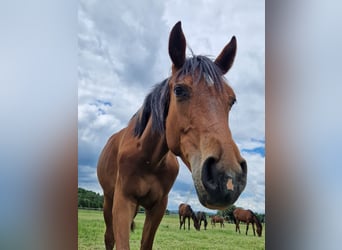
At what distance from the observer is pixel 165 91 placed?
1.73 metres

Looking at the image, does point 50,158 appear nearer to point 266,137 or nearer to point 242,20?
point 266,137

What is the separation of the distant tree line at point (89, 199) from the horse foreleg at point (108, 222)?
1.2 inches

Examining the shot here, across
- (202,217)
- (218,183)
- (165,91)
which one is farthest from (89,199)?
(218,183)

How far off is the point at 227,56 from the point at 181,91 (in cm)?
35

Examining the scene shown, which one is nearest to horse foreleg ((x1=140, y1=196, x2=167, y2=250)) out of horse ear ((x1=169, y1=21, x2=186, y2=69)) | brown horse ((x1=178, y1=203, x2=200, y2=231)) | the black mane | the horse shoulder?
brown horse ((x1=178, y1=203, x2=200, y2=231))

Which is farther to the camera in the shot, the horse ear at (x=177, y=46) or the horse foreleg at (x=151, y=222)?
the horse foreleg at (x=151, y=222)

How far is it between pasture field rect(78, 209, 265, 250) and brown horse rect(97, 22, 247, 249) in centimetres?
5

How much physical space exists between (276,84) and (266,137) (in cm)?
29

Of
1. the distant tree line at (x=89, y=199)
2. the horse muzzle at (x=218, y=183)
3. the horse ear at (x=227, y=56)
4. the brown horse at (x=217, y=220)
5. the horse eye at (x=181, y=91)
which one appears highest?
the horse ear at (x=227, y=56)

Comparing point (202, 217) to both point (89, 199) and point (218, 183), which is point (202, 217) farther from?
point (218, 183)

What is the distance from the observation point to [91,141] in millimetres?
2088

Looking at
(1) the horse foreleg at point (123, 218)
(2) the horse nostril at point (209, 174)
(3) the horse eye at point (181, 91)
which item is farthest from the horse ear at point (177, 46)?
(1) the horse foreleg at point (123, 218)

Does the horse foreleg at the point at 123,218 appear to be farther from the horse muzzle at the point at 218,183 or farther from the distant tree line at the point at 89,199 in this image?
the horse muzzle at the point at 218,183

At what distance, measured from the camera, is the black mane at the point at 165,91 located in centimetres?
161
